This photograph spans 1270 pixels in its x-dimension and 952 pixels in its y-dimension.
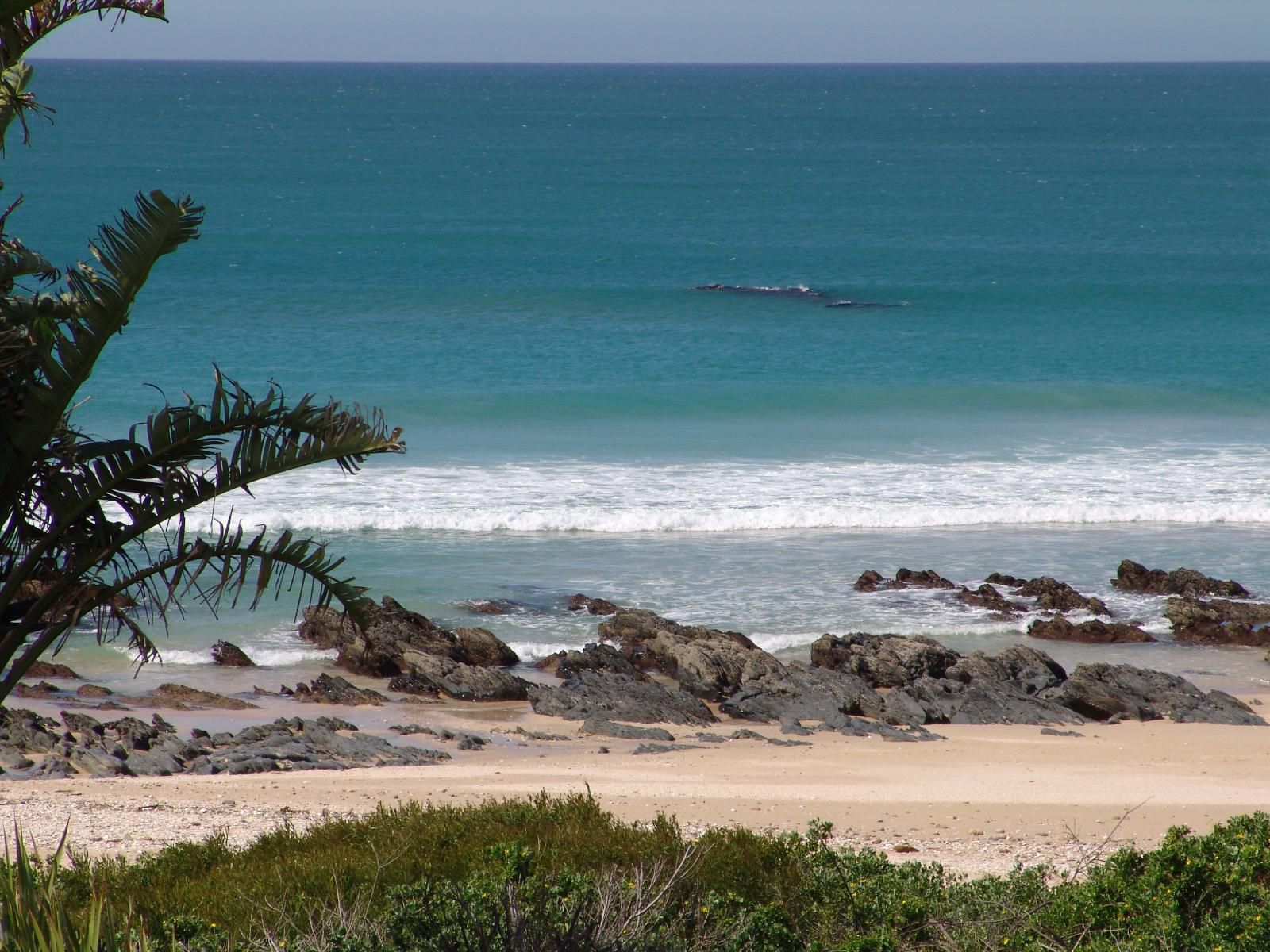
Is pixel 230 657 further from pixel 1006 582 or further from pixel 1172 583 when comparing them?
pixel 1172 583

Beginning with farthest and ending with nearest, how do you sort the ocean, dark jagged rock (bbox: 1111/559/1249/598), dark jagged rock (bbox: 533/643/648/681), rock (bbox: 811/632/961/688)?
A: the ocean, dark jagged rock (bbox: 1111/559/1249/598), dark jagged rock (bbox: 533/643/648/681), rock (bbox: 811/632/961/688)

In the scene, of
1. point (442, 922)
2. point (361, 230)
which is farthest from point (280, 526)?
point (361, 230)

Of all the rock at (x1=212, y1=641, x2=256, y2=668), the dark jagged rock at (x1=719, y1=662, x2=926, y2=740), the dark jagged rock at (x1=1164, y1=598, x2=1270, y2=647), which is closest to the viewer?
the dark jagged rock at (x1=719, y1=662, x2=926, y2=740)

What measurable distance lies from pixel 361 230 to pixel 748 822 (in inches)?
1921

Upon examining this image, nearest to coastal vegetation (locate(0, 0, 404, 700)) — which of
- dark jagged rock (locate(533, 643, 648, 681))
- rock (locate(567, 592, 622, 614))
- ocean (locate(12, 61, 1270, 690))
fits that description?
dark jagged rock (locate(533, 643, 648, 681))

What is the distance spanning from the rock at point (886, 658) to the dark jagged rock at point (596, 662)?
214 centimetres

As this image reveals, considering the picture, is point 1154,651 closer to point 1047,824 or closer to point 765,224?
point 1047,824

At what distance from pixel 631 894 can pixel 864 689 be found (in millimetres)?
8092

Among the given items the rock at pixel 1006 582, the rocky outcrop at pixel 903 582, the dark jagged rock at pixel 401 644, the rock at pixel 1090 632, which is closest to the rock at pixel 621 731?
the dark jagged rock at pixel 401 644

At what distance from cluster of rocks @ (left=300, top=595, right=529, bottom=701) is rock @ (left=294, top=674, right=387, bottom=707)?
17.0 inches

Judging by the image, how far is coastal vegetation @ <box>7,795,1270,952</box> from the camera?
5863 mm

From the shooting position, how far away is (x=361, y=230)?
55094 mm

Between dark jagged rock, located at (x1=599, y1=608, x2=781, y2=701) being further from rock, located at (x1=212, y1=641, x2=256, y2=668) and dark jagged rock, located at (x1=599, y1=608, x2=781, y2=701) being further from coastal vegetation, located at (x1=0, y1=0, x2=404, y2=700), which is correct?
coastal vegetation, located at (x1=0, y1=0, x2=404, y2=700)

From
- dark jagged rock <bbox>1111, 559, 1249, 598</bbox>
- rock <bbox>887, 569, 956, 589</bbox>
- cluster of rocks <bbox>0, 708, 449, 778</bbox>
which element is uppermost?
dark jagged rock <bbox>1111, 559, 1249, 598</bbox>
